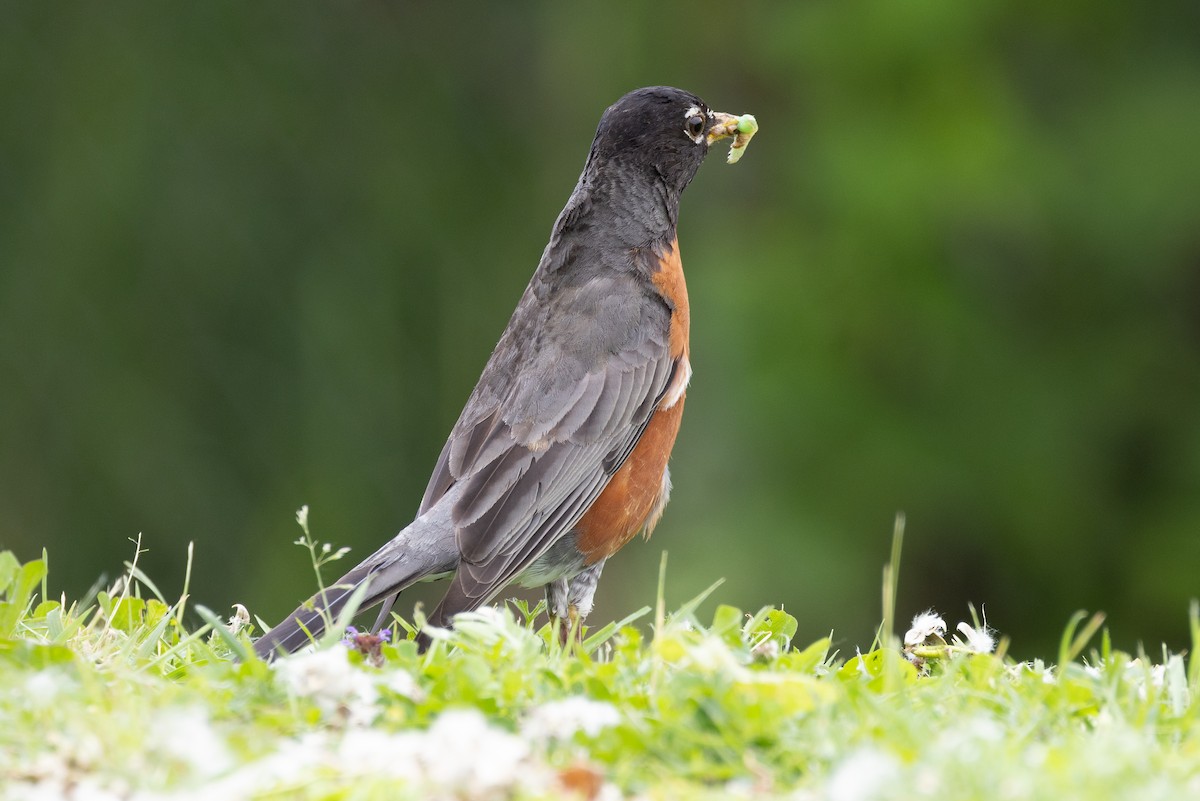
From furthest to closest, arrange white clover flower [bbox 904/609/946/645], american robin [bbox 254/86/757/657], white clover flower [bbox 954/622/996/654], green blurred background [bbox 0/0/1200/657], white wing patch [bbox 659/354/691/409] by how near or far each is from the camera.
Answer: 1. green blurred background [bbox 0/0/1200/657]
2. white wing patch [bbox 659/354/691/409]
3. american robin [bbox 254/86/757/657]
4. white clover flower [bbox 904/609/946/645]
5. white clover flower [bbox 954/622/996/654]

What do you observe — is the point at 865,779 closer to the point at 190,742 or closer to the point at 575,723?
the point at 575,723

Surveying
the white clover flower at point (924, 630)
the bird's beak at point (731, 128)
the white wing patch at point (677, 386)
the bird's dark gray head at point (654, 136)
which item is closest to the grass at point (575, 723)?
the white clover flower at point (924, 630)

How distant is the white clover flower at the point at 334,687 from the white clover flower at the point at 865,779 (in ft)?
2.96

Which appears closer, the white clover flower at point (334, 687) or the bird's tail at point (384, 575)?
the white clover flower at point (334, 687)

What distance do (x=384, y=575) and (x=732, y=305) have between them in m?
5.14

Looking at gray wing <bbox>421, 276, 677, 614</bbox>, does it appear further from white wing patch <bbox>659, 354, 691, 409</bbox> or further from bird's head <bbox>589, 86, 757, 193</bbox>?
bird's head <bbox>589, 86, 757, 193</bbox>

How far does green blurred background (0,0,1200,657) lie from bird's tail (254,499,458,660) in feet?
14.2

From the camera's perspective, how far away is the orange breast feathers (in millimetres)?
4762

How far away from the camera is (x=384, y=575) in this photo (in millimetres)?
4125

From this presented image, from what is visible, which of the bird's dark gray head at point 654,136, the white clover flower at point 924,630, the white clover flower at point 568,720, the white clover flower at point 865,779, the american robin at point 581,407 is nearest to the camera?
the white clover flower at point 865,779

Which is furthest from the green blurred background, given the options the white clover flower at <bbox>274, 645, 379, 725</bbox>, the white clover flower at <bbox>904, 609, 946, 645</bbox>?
the white clover flower at <bbox>274, 645, 379, 725</bbox>

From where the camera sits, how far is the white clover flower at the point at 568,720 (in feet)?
8.18

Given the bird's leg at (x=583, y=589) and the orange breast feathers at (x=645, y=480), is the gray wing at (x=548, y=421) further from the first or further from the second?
the bird's leg at (x=583, y=589)

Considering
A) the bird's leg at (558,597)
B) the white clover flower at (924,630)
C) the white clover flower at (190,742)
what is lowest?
the bird's leg at (558,597)
